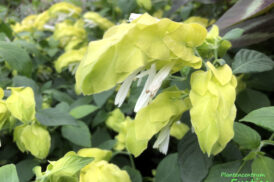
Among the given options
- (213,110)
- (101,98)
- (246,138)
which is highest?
(213,110)

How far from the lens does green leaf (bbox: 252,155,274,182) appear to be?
0.49 m

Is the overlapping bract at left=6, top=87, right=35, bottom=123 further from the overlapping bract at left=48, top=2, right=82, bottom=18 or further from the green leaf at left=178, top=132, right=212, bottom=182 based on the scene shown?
the overlapping bract at left=48, top=2, right=82, bottom=18

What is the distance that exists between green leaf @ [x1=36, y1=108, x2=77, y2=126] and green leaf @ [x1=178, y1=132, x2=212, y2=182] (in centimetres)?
28

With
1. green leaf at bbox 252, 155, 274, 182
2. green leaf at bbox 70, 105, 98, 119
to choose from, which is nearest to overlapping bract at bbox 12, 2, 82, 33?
green leaf at bbox 70, 105, 98, 119

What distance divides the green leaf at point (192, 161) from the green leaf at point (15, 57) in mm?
481

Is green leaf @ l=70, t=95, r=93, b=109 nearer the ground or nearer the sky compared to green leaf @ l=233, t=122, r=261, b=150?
nearer the ground

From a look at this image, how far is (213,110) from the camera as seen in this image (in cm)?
39

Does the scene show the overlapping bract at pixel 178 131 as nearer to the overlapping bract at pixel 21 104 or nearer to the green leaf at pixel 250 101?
the green leaf at pixel 250 101

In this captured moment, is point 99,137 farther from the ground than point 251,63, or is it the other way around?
point 251,63

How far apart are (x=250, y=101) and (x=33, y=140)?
58 cm

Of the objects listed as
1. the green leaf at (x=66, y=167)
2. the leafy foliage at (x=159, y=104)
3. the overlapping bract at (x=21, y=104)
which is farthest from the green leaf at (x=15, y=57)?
the green leaf at (x=66, y=167)

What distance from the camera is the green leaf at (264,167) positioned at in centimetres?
49

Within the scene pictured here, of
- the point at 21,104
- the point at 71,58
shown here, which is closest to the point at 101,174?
the point at 21,104

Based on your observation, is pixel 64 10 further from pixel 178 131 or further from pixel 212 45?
pixel 212 45
